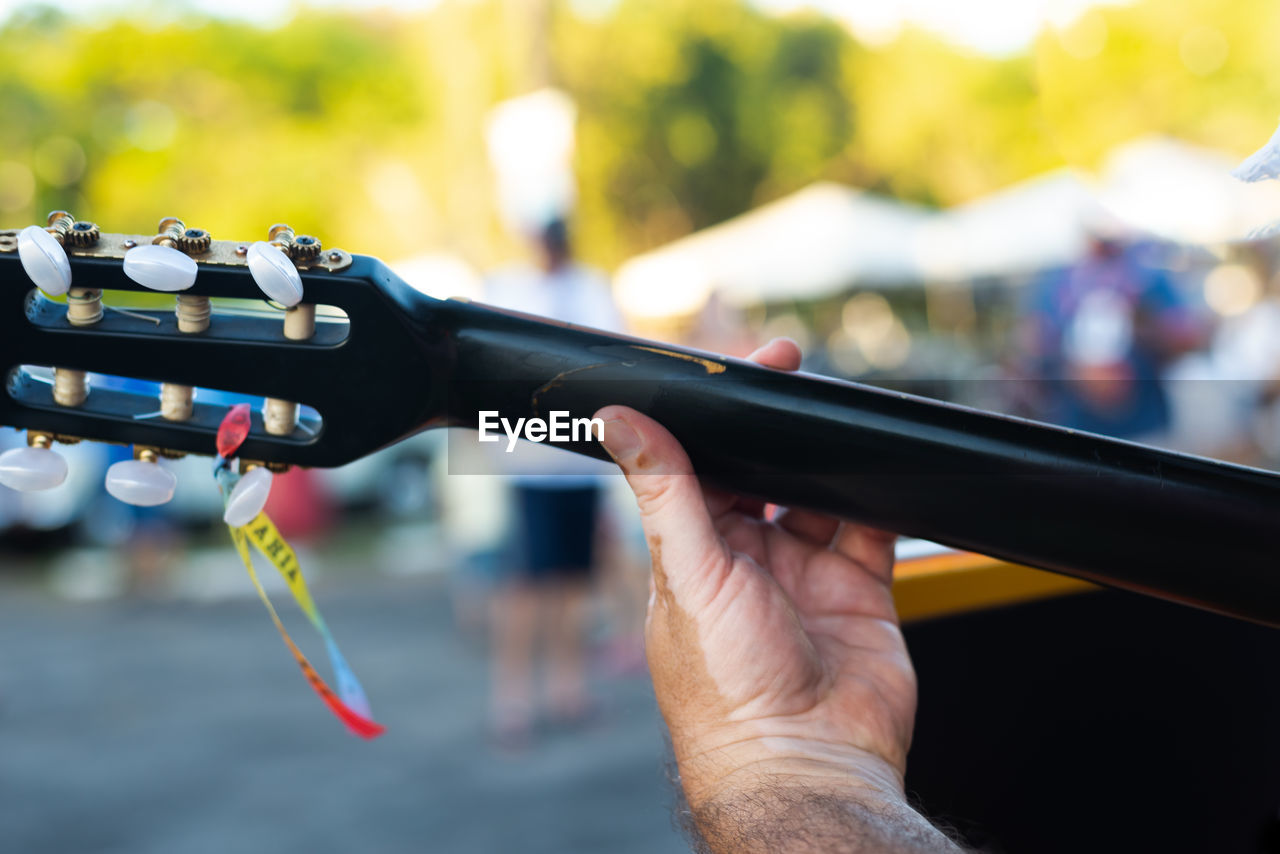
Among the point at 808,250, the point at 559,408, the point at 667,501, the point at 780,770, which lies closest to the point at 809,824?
the point at 780,770

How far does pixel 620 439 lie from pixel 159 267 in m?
0.42

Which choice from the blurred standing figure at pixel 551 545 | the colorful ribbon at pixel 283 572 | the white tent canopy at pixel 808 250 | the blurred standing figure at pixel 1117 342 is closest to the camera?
the colorful ribbon at pixel 283 572

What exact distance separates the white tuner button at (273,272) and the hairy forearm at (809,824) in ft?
2.04

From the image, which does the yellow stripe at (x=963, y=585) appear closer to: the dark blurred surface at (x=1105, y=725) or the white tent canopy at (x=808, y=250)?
the dark blurred surface at (x=1105, y=725)

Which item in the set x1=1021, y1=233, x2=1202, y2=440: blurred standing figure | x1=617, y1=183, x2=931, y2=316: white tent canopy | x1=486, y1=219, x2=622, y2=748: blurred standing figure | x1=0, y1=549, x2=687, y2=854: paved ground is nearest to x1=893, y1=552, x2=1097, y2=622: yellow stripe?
x1=0, y1=549, x2=687, y2=854: paved ground

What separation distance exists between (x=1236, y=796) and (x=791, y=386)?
1.19 m

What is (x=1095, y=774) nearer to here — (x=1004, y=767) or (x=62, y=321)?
(x=1004, y=767)

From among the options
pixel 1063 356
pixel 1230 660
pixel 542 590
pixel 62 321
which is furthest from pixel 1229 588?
pixel 1063 356

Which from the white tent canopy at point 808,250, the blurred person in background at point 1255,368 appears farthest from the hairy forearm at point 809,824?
the white tent canopy at point 808,250

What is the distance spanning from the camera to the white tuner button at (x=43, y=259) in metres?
0.77

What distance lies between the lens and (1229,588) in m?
0.94

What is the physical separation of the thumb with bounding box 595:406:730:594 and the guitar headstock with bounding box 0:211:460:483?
18 centimetres

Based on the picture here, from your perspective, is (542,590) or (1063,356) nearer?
(542,590)

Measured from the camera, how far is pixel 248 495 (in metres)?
0.88
